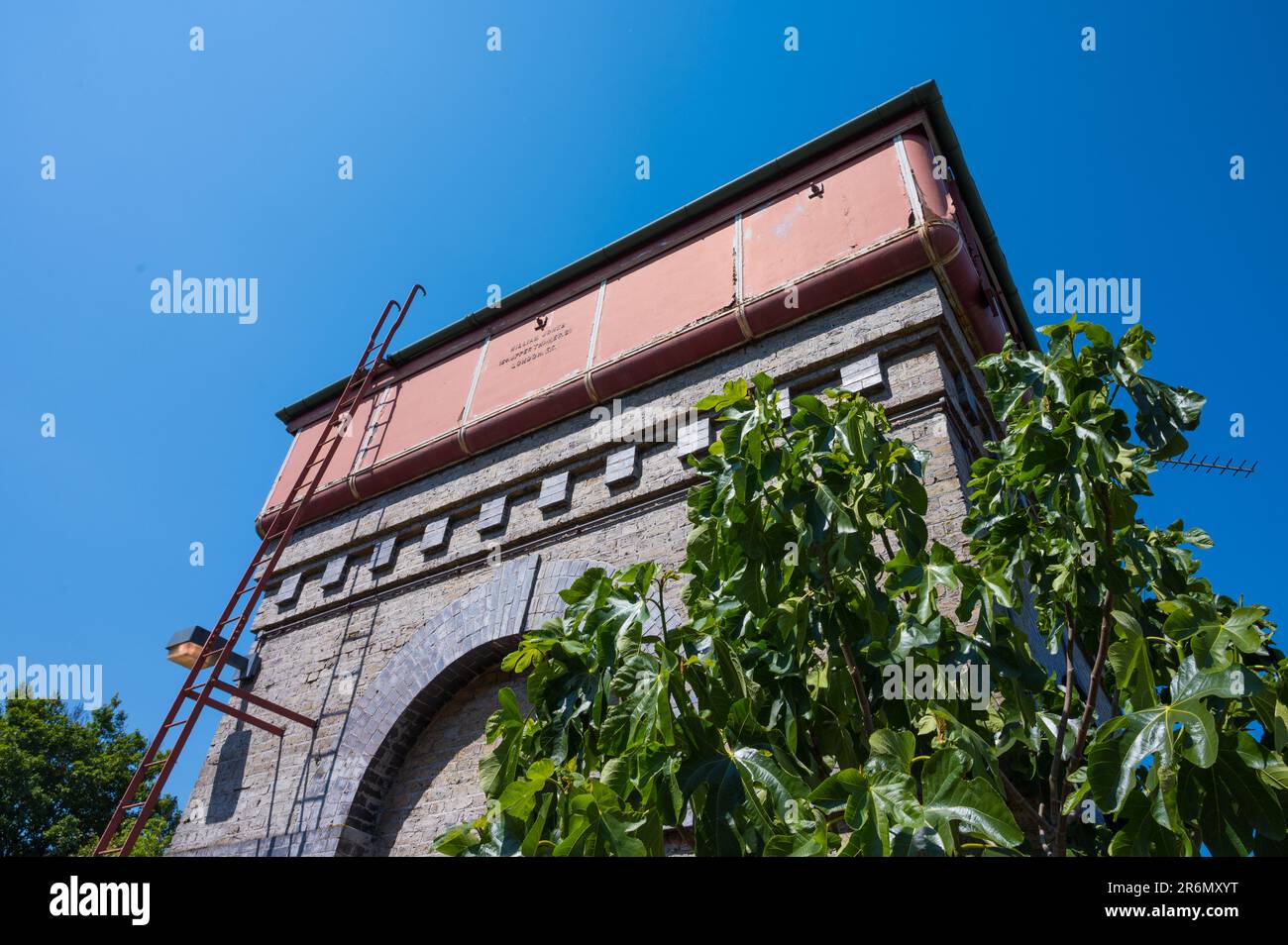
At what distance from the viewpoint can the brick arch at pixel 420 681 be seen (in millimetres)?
6328

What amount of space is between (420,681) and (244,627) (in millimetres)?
2370

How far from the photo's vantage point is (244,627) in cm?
792

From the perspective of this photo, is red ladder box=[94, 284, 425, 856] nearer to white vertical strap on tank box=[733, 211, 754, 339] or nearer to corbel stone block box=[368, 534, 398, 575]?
corbel stone block box=[368, 534, 398, 575]

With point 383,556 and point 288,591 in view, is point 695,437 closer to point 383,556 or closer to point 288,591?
point 383,556

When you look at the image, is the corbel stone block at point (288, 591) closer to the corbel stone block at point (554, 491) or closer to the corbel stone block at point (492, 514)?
the corbel stone block at point (492, 514)

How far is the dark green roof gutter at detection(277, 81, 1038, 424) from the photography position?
6922 millimetres

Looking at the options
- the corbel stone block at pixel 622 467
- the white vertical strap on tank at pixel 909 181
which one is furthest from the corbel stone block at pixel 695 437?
the white vertical strap on tank at pixel 909 181

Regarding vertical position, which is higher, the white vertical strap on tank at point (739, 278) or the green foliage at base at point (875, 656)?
the white vertical strap on tank at point (739, 278)

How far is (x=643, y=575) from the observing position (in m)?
3.18

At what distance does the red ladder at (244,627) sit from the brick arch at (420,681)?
0.74 m

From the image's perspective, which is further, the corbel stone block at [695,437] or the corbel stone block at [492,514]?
the corbel stone block at [492,514]

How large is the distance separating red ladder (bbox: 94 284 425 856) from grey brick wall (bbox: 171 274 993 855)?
451 millimetres

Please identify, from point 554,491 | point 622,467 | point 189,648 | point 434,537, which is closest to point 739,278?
point 622,467
